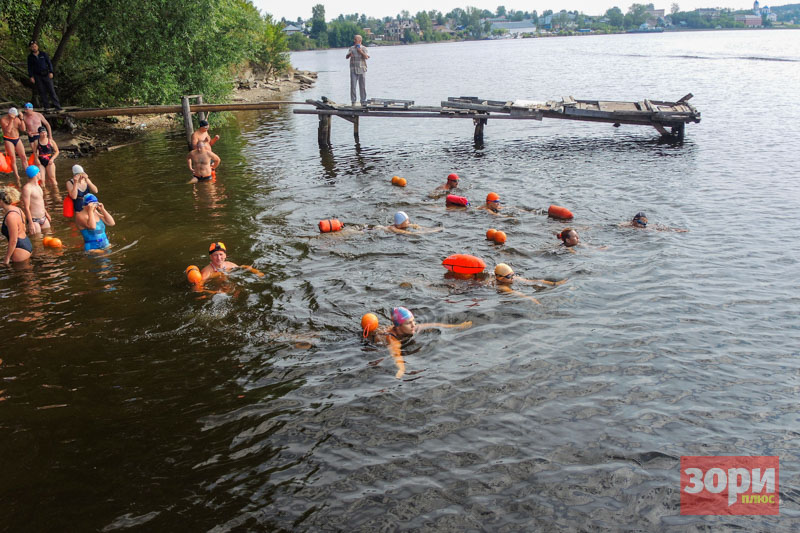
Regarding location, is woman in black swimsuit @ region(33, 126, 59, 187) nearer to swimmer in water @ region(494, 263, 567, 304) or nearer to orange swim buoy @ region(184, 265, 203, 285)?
orange swim buoy @ region(184, 265, 203, 285)

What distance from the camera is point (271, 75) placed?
211ft

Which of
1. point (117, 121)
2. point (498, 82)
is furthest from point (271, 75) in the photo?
point (117, 121)

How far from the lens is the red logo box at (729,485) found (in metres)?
6.58

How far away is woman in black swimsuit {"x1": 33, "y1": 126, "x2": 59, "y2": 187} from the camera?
2000 centimetres

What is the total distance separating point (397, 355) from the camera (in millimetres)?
9562

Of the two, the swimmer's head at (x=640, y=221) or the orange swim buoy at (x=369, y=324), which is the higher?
the swimmer's head at (x=640, y=221)

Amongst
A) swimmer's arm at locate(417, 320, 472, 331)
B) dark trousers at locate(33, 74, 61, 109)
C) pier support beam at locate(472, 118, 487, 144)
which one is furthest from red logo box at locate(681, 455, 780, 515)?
dark trousers at locate(33, 74, 61, 109)

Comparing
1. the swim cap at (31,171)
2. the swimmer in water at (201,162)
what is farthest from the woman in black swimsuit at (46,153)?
the swim cap at (31,171)

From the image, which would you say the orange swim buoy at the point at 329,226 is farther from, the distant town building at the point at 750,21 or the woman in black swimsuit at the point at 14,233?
the distant town building at the point at 750,21

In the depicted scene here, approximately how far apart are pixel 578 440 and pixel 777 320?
5668 mm

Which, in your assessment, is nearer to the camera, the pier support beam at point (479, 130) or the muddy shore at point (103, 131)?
the muddy shore at point (103, 131)

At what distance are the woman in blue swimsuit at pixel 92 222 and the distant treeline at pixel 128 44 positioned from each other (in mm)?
14394

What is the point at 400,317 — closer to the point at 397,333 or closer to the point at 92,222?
the point at 397,333

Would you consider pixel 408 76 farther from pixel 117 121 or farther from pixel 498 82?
pixel 117 121
